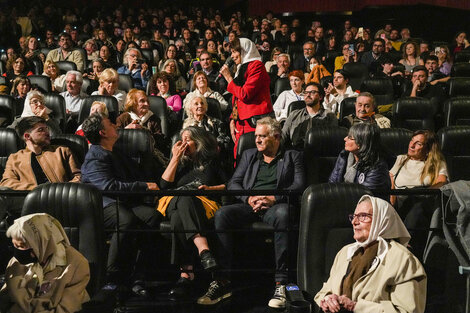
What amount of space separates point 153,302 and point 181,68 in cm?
489

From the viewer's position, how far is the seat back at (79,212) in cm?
324

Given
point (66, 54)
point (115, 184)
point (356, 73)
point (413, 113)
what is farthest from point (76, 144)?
point (66, 54)

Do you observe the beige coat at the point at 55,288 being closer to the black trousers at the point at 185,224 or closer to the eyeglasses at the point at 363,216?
the black trousers at the point at 185,224

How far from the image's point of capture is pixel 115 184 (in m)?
4.01

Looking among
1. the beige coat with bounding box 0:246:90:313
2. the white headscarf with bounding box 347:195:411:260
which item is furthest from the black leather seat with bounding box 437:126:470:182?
the beige coat with bounding box 0:246:90:313

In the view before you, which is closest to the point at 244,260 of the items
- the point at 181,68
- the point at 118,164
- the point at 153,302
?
the point at 153,302

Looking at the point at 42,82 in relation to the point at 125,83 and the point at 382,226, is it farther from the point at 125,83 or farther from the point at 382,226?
the point at 382,226

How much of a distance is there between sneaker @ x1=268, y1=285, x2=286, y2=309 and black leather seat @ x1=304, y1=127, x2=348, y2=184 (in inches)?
47.6

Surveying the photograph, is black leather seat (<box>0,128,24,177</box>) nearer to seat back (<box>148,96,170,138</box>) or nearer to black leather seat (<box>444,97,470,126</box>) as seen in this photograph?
seat back (<box>148,96,170,138</box>)

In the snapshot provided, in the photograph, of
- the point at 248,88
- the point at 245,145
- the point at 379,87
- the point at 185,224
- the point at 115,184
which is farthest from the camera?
the point at 379,87

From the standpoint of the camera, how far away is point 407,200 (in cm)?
410

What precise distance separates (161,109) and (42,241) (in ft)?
10.1

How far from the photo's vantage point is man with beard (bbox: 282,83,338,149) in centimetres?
533

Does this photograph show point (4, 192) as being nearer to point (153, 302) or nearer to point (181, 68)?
point (153, 302)
